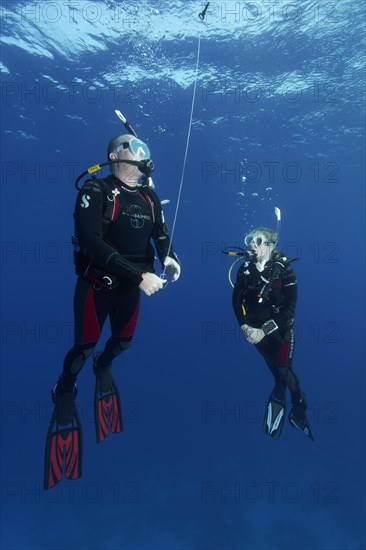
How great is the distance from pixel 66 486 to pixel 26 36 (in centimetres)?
1583

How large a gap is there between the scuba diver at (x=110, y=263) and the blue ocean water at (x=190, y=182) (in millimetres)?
7319

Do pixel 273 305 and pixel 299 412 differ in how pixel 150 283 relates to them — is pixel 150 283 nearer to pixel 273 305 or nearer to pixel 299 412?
pixel 273 305

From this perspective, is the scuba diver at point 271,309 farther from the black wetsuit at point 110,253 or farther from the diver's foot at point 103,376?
the diver's foot at point 103,376

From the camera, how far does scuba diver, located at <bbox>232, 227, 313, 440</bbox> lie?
6.59 metres

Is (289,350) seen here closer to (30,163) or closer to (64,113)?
(64,113)

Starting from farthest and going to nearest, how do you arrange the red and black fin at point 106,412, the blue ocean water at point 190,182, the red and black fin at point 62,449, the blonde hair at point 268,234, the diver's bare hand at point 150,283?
1. the blue ocean water at point 190,182
2. the blonde hair at point 268,234
3. the red and black fin at point 106,412
4. the red and black fin at point 62,449
5. the diver's bare hand at point 150,283

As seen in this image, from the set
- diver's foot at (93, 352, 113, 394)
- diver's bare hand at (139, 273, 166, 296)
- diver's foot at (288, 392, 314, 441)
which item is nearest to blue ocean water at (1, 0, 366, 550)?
diver's foot at (288, 392, 314, 441)

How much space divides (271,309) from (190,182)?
973 inches

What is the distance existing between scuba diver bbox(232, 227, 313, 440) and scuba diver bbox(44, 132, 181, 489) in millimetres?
2092

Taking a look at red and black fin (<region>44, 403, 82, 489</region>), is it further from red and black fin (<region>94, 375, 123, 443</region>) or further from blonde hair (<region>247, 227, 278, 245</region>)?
blonde hair (<region>247, 227, 278, 245</region>)

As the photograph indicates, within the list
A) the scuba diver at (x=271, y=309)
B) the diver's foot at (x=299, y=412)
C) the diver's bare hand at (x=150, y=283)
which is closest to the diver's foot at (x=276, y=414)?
the scuba diver at (x=271, y=309)

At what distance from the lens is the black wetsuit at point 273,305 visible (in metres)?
6.62

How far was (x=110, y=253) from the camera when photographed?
4086 millimetres

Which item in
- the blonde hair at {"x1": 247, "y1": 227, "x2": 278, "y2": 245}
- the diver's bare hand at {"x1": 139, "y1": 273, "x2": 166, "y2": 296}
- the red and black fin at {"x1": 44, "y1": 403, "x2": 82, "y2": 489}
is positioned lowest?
the red and black fin at {"x1": 44, "y1": 403, "x2": 82, "y2": 489}
